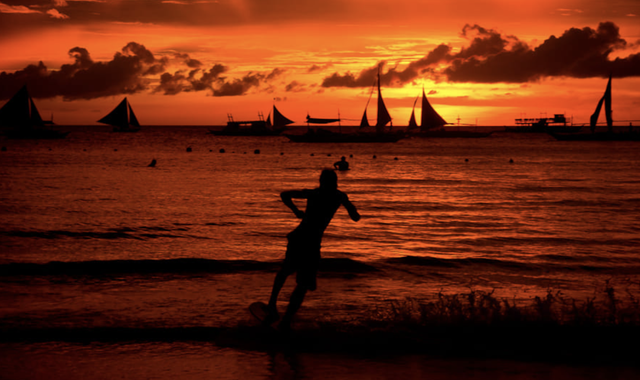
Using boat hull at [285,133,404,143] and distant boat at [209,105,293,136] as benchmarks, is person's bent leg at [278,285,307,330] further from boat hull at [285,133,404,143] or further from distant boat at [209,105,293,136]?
distant boat at [209,105,293,136]

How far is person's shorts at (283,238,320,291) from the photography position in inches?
259

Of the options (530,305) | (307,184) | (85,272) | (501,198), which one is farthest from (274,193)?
(530,305)

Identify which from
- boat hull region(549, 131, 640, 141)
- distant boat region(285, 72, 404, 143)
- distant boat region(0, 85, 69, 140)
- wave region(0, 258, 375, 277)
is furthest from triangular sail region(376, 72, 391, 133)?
wave region(0, 258, 375, 277)

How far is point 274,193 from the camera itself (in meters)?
29.1

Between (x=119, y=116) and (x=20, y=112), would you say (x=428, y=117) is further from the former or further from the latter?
(x=20, y=112)

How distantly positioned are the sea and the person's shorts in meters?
0.85

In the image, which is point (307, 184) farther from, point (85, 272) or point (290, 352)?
point (290, 352)

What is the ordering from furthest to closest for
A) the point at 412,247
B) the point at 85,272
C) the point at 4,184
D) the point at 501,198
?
the point at 4,184 → the point at 501,198 → the point at 412,247 → the point at 85,272

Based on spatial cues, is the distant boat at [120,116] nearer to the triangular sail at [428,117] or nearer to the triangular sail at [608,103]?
the triangular sail at [428,117]

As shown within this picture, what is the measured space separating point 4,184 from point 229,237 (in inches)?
838

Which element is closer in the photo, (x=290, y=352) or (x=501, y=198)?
(x=290, y=352)

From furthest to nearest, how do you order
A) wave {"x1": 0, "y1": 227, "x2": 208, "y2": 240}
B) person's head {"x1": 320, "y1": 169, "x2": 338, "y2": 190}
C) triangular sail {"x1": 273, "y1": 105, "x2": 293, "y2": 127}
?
triangular sail {"x1": 273, "y1": 105, "x2": 293, "y2": 127}
wave {"x1": 0, "y1": 227, "x2": 208, "y2": 240}
person's head {"x1": 320, "y1": 169, "x2": 338, "y2": 190}

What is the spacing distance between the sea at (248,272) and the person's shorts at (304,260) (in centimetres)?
85

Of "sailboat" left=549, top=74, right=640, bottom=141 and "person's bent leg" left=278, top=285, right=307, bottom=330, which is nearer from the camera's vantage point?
"person's bent leg" left=278, top=285, right=307, bottom=330
